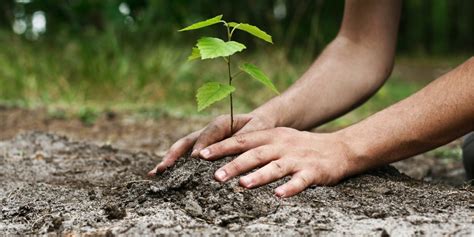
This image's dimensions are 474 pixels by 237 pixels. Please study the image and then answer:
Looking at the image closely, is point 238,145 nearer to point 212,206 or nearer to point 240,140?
point 240,140

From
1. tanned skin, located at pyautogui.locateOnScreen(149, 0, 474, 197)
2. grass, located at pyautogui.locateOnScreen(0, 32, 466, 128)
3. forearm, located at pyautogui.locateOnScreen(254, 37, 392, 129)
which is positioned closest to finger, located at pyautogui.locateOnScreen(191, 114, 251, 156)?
tanned skin, located at pyautogui.locateOnScreen(149, 0, 474, 197)

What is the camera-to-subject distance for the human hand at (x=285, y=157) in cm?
163

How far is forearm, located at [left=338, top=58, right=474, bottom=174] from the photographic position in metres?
1.71

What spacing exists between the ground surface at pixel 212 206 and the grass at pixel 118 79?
193cm

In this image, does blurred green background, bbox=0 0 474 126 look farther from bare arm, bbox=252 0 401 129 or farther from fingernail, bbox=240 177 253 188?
fingernail, bbox=240 177 253 188

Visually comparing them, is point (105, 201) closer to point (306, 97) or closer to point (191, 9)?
point (306, 97)

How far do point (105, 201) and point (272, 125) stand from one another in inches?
20.7

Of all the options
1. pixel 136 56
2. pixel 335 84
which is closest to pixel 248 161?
pixel 335 84

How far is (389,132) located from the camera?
68.7 inches

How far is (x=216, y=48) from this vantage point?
1.47 meters

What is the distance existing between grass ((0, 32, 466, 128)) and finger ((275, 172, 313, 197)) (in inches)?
83.9

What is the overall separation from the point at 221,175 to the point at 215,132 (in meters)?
0.19

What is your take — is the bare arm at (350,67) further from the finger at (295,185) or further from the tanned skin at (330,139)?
the finger at (295,185)

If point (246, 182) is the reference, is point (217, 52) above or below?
above
